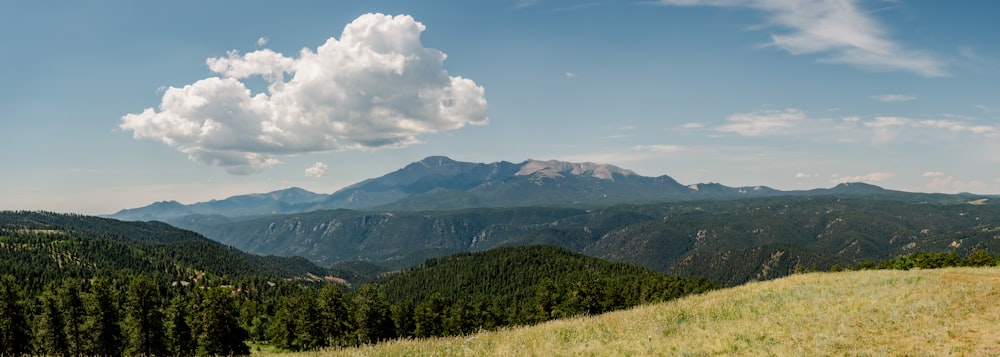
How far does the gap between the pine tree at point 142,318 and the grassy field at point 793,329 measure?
5952 cm

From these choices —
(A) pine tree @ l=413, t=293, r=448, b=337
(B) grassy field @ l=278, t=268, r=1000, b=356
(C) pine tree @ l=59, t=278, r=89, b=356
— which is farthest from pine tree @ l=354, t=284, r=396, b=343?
(B) grassy field @ l=278, t=268, r=1000, b=356

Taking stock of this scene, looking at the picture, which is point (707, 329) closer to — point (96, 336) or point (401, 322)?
point (96, 336)

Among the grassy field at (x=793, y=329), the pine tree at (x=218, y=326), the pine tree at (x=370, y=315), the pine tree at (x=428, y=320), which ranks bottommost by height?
the pine tree at (x=428, y=320)

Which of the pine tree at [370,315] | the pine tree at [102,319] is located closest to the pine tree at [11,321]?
the pine tree at [102,319]

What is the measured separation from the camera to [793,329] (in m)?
15.6

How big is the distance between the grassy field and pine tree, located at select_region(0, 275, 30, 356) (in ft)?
232

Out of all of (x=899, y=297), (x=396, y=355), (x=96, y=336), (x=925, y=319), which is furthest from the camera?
(x=96, y=336)

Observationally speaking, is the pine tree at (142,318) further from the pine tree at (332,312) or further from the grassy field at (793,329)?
the grassy field at (793,329)

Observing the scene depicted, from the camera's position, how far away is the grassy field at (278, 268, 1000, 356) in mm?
13477

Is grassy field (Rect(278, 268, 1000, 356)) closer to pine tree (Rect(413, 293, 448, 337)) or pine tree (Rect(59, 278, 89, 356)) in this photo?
pine tree (Rect(59, 278, 89, 356))

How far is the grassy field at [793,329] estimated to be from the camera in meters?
13.5

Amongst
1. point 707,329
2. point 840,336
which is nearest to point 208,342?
point 707,329

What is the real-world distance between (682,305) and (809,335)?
9622mm

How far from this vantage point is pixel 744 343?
14.8 m
